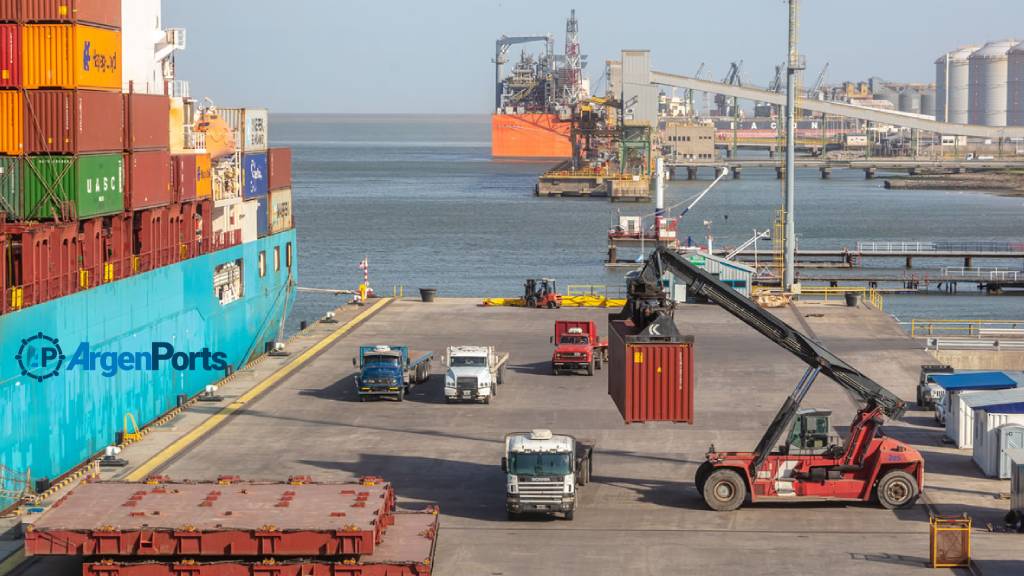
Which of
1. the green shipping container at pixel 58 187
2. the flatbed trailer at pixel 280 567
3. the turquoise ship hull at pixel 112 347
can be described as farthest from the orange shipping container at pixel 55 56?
the flatbed trailer at pixel 280 567

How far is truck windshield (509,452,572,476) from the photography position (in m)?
35.4

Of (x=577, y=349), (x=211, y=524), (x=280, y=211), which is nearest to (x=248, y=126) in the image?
(x=280, y=211)

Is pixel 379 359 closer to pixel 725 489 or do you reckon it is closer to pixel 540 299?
pixel 725 489

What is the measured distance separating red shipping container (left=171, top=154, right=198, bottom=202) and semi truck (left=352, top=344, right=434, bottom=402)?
11.5 metres

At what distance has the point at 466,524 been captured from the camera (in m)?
36.0

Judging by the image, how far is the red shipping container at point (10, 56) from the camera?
47.4 metres

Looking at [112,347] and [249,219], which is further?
[249,219]

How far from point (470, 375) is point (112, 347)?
1230cm

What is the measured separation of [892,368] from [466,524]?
97.1 feet

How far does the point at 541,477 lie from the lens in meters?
35.5

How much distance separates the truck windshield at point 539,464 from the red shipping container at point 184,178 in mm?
29074

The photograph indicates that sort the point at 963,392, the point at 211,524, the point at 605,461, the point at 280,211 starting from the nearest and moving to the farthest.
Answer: the point at 211,524, the point at 605,461, the point at 963,392, the point at 280,211

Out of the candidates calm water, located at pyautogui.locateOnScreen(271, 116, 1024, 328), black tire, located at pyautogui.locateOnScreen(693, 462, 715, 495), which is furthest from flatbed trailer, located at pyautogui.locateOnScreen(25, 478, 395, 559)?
calm water, located at pyautogui.locateOnScreen(271, 116, 1024, 328)

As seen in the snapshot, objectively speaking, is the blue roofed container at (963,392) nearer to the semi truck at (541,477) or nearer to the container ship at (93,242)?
the semi truck at (541,477)
